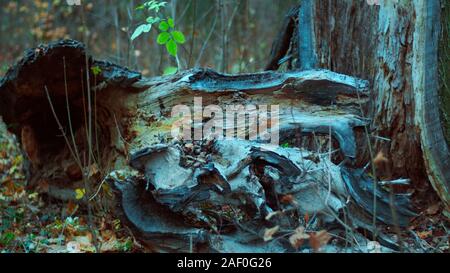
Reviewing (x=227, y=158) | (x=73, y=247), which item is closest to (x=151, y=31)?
(x=73, y=247)

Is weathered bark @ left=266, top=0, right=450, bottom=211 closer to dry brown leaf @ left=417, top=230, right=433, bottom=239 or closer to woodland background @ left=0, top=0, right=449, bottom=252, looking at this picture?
woodland background @ left=0, top=0, right=449, bottom=252

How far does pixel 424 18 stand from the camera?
13.1 feet

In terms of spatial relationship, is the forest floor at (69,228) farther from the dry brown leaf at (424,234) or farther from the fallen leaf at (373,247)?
the fallen leaf at (373,247)

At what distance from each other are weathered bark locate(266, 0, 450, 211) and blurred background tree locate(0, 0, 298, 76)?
2295 mm

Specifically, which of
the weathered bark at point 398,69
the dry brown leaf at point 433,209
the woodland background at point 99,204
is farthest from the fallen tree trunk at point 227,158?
the dry brown leaf at point 433,209

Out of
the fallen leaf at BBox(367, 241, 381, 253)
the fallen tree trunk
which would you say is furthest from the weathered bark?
the fallen leaf at BBox(367, 241, 381, 253)

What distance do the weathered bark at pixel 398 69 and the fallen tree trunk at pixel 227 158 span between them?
0.44 meters

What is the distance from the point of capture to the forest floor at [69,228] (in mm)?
Answer: 3957

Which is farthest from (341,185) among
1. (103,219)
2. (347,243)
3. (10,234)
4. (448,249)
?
(10,234)

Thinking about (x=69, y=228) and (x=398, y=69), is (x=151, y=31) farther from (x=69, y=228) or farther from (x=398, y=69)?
(x=398, y=69)

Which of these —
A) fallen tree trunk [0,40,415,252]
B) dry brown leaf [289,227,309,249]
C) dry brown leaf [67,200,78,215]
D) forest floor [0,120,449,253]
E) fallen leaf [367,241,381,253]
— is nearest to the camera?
dry brown leaf [289,227,309,249]

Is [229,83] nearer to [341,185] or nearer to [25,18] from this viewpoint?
[341,185]

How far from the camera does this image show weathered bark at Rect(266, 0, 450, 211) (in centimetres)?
405
